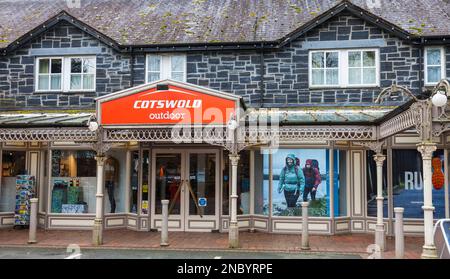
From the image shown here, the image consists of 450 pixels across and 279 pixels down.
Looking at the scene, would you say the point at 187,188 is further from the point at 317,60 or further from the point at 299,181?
the point at 317,60

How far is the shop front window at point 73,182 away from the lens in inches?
579

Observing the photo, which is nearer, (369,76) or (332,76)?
(369,76)

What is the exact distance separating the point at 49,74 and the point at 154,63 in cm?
383

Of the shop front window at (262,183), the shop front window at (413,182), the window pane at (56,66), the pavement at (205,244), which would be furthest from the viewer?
the window pane at (56,66)

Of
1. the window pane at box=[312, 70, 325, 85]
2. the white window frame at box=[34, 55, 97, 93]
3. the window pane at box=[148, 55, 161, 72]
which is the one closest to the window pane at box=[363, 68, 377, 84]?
the window pane at box=[312, 70, 325, 85]

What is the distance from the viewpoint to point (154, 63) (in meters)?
15.7

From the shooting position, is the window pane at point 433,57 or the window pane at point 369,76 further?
the window pane at point 369,76

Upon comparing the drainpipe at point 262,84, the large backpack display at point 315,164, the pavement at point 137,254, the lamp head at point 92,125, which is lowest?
the pavement at point 137,254

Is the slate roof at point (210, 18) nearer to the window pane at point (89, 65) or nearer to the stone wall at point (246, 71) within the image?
the stone wall at point (246, 71)

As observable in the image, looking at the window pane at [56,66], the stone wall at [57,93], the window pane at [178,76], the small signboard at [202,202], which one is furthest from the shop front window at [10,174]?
the small signboard at [202,202]

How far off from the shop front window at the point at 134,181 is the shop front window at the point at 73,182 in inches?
49.0

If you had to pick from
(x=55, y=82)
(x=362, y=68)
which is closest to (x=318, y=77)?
(x=362, y=68)

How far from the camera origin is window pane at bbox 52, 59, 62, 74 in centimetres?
1606

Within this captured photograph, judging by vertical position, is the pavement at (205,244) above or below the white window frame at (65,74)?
below
